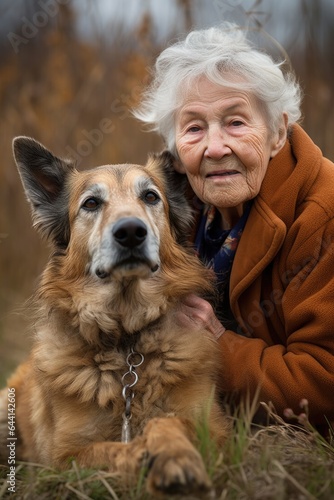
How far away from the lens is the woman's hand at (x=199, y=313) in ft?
11.1

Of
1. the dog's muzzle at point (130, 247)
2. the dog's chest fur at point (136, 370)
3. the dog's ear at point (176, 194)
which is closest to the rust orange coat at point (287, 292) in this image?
the dog's chest fur at point (136, 370)

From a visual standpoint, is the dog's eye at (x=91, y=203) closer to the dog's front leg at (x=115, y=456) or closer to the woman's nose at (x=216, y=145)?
the woman's nose at (x=216, y=145)

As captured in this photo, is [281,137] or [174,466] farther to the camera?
[281,137]

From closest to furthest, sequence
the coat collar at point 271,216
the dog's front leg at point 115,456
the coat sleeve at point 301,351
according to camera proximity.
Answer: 1. the dog's front leg at point 115,456
2. the coat sleeve at point 301,351
3. the coat collar at point 271,216

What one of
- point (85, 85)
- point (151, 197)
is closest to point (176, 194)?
point (151, 197)

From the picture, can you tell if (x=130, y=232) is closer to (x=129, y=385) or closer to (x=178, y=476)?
(x=129, y=385)

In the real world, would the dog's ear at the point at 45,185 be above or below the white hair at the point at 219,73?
below

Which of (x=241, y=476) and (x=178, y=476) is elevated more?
(x=178, y=476)

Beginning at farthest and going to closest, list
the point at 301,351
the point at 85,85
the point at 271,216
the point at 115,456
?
the point at 85,85, the point at 271,216, the point at 301,351, the point at 115,456

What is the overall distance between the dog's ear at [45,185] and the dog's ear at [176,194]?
53 cm

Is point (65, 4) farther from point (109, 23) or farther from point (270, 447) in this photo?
point (270, 447)

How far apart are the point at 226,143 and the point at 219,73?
1.29 ft

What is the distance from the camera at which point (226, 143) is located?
11.2 feet

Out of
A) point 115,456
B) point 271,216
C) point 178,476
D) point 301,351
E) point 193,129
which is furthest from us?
point 193,129
